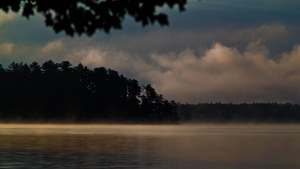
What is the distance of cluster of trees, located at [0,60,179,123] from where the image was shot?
172250mm

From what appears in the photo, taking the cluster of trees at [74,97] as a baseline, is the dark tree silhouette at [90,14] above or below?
below

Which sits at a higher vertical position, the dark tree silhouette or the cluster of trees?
the cluster of trees

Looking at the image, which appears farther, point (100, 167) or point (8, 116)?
point (8, 116)

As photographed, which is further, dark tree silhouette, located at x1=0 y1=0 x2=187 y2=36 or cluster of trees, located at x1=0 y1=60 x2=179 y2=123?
cluster of trees, located at x1=0 y1=60 x2=179 y2=123

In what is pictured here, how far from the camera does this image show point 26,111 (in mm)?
172125

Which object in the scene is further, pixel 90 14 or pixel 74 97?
pixel 74 97

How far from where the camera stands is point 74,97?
176m

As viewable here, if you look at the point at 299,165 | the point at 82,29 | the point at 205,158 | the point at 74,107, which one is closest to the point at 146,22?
the point at 82,29

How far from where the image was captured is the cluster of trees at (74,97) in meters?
172

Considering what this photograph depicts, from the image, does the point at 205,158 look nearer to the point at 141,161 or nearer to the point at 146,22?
the point at 141,161

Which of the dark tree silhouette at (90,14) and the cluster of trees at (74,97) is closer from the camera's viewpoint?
the dark tree silhouette at (90,14)

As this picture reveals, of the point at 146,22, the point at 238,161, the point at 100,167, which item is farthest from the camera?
the point at 238,161

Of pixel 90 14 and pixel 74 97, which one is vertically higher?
pixel 74 97

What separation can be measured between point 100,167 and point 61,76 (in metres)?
150
